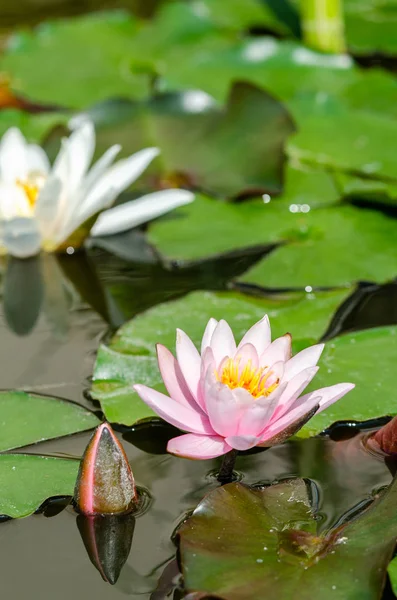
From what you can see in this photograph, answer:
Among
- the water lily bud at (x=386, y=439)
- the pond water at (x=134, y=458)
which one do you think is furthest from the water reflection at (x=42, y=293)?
the water lily bud at (x=386, y=439)

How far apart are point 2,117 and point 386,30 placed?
1580 mm

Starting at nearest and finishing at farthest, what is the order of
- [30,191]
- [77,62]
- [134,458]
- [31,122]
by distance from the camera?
[134,458] → [30,191] → [31,122] → [77,62]

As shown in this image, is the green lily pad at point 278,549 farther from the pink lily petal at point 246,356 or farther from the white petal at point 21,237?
the white petal at point 21,237

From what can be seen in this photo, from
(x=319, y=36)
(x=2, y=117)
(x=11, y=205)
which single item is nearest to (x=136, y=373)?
(x=11, y=205)

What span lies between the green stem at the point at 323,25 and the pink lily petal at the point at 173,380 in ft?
6.85

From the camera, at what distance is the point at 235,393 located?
45.6 inches

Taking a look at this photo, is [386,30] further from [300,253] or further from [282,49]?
[300,253]

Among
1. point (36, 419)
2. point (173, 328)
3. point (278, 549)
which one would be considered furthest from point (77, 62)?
point (278, 549)

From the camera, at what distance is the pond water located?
115cm

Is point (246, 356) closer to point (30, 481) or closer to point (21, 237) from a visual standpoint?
point (30, 481)

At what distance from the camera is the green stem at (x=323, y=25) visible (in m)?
3.10

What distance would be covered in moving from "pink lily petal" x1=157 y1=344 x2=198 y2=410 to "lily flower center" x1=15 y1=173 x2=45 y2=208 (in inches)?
38.7

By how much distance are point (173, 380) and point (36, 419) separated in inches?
11.8

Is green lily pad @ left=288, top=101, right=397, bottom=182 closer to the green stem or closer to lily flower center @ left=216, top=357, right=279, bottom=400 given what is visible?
the green stem
